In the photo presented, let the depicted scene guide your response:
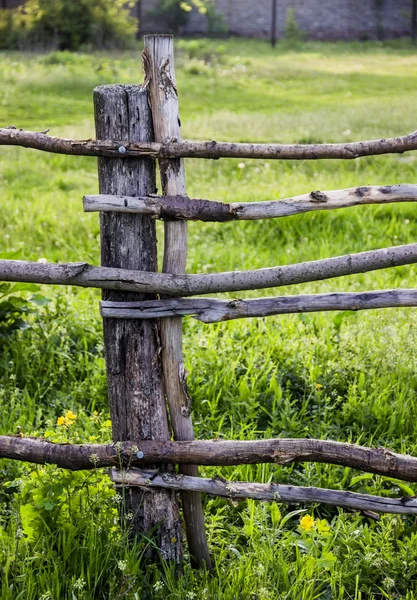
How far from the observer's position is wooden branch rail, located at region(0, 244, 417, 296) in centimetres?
242

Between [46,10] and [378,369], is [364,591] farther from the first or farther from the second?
[46,10]

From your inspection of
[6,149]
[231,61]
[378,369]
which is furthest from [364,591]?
[231,61]

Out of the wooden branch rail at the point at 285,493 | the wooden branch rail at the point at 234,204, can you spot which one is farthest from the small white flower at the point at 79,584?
the wooden branch rail at the point at 234,204

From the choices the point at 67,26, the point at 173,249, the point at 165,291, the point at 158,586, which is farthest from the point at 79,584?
the point at 67,26

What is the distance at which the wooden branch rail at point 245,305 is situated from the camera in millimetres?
2461

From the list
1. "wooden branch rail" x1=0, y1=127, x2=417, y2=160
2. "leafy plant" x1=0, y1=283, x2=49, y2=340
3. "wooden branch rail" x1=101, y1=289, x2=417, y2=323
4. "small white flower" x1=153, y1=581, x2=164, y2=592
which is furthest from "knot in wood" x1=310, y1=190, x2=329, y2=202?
"leafy plant" x1=0, y1=283, x2=49, y2=340

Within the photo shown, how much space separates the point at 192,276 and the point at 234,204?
27 cm

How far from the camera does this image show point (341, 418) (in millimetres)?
3492

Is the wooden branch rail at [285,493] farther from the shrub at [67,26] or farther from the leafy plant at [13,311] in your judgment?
the shrub at [67,26]

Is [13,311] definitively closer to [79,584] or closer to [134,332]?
[134,332]

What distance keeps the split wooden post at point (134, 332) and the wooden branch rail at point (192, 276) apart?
8 centimetres

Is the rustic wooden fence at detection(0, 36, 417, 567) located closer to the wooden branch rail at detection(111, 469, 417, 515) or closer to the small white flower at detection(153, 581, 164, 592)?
the wooden branch rail at detection(111, 469, 417, 515)

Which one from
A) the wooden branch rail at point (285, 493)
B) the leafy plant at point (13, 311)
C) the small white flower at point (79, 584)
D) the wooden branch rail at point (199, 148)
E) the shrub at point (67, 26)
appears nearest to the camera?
the small white flower at point (79, 584)

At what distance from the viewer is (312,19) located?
2784cm
